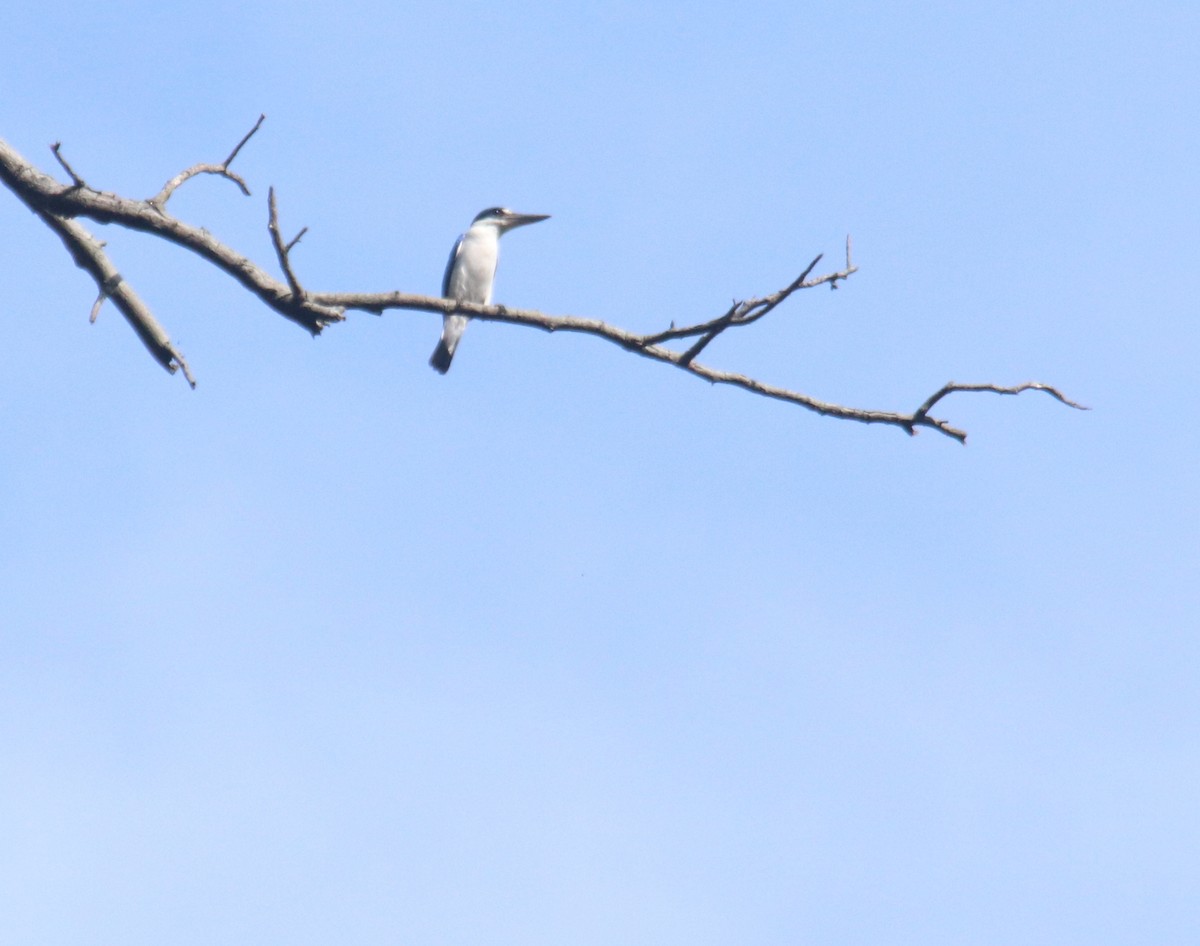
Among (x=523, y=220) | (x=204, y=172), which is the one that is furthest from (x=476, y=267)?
(x=204, y=172)

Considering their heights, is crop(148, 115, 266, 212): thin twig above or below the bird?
above

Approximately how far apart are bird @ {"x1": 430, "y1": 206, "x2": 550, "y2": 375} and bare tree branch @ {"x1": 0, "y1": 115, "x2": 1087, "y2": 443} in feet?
24.5

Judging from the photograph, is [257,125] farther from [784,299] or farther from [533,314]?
[784,299]

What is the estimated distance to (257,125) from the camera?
15.2 feet

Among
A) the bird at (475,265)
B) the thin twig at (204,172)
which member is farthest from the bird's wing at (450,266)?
the thin twig at (204,172)

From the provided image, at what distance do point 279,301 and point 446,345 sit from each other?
309 inches

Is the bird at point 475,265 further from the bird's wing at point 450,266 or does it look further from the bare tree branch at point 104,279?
the bare tree branch at point 104,279

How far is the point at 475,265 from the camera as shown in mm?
12281

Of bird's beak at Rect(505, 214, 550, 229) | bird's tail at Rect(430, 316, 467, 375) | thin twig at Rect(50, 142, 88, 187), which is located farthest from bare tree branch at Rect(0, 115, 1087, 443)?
bird's beak at Rect(505, 214, 550, 229)

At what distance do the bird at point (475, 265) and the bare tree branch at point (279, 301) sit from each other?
7457mm

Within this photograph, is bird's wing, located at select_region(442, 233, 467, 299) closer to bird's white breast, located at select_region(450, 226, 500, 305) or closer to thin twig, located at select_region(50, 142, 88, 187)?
bird's white breast, located at select_region(450, 226, 500, 305)

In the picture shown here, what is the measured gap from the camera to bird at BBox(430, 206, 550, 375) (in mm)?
11805

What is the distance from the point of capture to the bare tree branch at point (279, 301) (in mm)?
3984

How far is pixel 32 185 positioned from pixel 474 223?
9.18 meters
